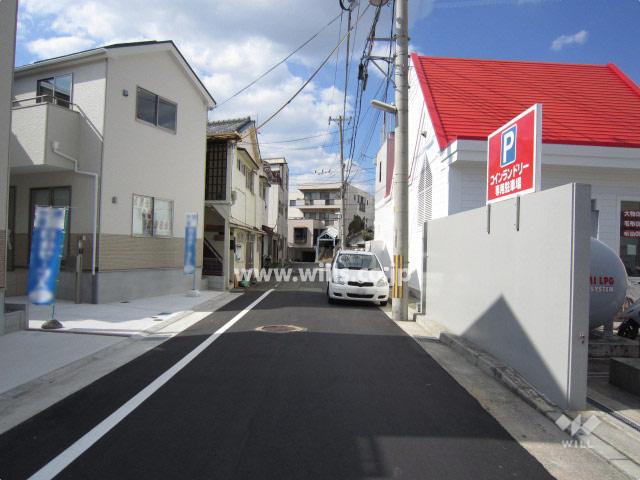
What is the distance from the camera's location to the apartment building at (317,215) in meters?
56.8

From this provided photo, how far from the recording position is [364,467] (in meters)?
3.41

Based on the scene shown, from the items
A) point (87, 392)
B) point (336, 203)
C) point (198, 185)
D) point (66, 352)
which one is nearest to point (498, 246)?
point (87, 392)

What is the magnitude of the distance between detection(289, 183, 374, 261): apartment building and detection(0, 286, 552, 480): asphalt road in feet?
155

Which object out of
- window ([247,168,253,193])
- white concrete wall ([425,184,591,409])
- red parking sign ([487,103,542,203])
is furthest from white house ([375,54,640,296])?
window ([247,168,253,193])

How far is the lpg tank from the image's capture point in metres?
6.72

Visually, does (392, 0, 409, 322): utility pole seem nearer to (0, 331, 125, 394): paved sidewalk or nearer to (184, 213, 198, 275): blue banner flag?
(0, 331, 125, 394): paved sidewalk

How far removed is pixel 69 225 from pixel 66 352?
254 inches

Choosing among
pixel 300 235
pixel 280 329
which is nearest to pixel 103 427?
pixel 280 329

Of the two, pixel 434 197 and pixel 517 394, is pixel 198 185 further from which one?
pixel 517 394

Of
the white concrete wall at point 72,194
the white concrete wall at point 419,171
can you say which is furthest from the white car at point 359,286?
the white concrete wall at point 72,194

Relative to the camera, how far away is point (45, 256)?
8.40m

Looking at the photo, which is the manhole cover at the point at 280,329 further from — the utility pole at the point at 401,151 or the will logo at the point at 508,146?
the will logo at the point at 508,146

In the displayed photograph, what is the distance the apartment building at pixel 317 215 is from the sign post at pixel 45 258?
45.2m

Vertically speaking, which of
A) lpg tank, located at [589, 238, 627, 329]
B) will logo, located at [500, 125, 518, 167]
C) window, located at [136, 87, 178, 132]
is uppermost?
window, located at [136, 87, 178, 132]
